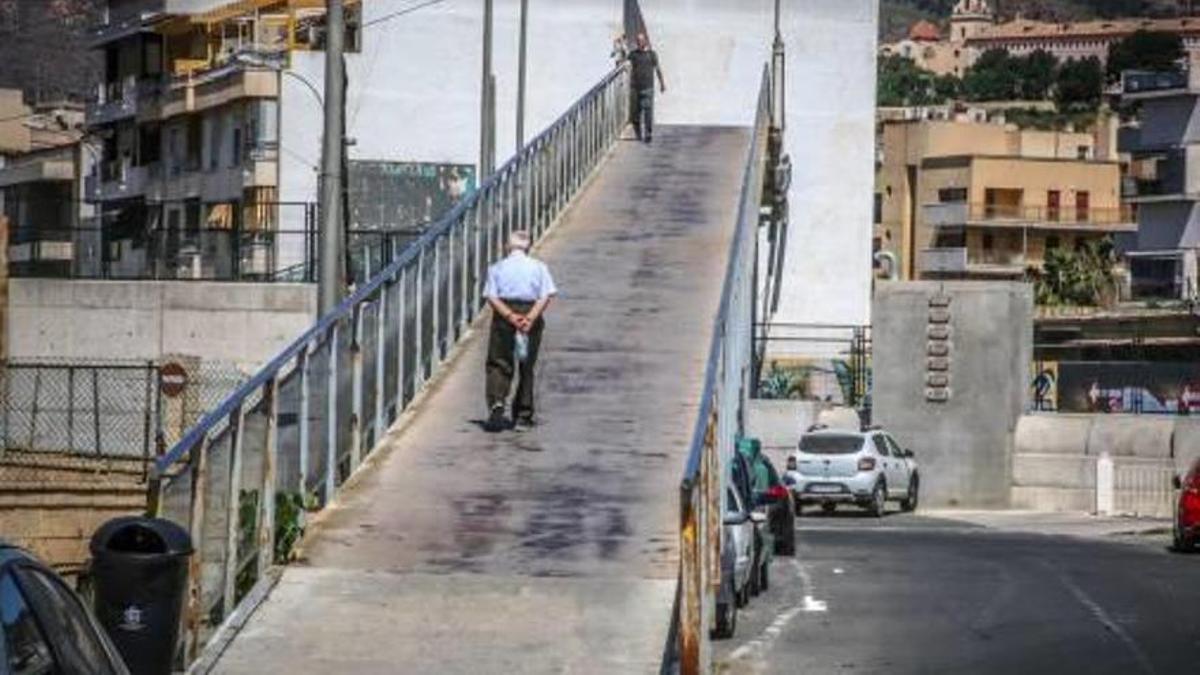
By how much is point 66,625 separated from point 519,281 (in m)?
15.7

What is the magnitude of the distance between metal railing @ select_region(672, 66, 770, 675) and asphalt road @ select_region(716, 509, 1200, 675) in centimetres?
152

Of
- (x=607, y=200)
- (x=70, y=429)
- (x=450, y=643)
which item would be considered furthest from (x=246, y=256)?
(x=450, y=643)

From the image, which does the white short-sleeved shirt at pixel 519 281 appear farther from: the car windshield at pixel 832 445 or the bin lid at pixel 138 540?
the car windshield at pixel 832 445

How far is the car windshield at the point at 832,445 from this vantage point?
168ft

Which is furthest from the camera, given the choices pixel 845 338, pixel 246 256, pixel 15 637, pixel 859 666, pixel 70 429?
pixel 845 338

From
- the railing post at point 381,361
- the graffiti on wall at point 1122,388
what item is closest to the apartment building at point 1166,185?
the graffiti on wall at point 1122,388

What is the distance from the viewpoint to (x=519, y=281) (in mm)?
25000

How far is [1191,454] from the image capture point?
5581 cm

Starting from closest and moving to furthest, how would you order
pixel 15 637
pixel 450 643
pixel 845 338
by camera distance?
pixel 15 637, pixel 450 643, pixel 845 338

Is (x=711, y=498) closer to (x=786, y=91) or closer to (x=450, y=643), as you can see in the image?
(x=450, y=643)

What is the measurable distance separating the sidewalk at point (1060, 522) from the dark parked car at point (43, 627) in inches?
1379

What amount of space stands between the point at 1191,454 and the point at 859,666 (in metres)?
35.0

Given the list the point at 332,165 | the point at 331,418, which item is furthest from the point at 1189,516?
the point at 331,418

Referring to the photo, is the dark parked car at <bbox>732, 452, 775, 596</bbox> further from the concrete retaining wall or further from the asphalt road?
the concrete retaining wall
